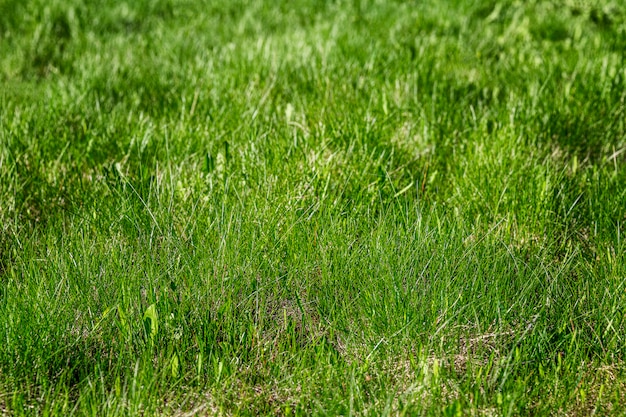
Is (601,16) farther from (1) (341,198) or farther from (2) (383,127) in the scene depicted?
(1) (341,198)

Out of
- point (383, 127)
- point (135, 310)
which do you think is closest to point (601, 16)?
point (383, 127)

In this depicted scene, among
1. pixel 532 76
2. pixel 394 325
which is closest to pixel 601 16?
pixel 532 76

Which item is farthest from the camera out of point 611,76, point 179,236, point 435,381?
point 611,76

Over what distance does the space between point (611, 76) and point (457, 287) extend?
231 centimetres

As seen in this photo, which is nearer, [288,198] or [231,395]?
[231,395]

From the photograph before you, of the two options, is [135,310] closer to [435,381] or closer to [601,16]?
[435,381]

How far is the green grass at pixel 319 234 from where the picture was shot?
85.4 inches

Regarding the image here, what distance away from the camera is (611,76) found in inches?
163

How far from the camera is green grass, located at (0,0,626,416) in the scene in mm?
2170

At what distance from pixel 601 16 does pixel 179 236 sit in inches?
159

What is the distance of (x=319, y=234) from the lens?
271cm

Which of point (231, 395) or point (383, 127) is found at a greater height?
point (383, 127)

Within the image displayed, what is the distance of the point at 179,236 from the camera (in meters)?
2.68

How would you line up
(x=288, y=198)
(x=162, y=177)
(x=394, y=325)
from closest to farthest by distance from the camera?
(x=394, y=325) → (x=288, y=198) → (x=162, y=177)
